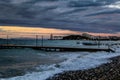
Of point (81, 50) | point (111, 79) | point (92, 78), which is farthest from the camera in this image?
point (81, 50)

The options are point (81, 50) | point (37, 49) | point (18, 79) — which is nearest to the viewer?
point (18, 79)

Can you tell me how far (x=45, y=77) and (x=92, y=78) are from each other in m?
4.34

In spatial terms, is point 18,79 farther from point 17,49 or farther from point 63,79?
point 17,49

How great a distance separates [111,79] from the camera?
17000mm

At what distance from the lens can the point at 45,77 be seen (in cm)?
2100

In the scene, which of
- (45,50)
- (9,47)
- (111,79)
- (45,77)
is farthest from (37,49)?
(111,79)

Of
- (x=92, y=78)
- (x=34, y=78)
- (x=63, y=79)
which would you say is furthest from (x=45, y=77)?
(x=92, y=78)

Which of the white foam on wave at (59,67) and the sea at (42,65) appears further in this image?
the sea at (42,65)

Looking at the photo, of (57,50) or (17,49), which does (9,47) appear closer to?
(17,49)

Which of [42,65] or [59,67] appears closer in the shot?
[59,67]

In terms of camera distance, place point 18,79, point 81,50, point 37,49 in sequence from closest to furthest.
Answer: point 18,79
point 81,50
point 37,49

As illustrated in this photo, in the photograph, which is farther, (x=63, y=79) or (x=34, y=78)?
(x=34, y=78)

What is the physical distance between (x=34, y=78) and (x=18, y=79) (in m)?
1.22

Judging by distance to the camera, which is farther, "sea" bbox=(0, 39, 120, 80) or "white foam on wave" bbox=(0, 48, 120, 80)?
"sea" bbox=(0, 39, 120, 80)
